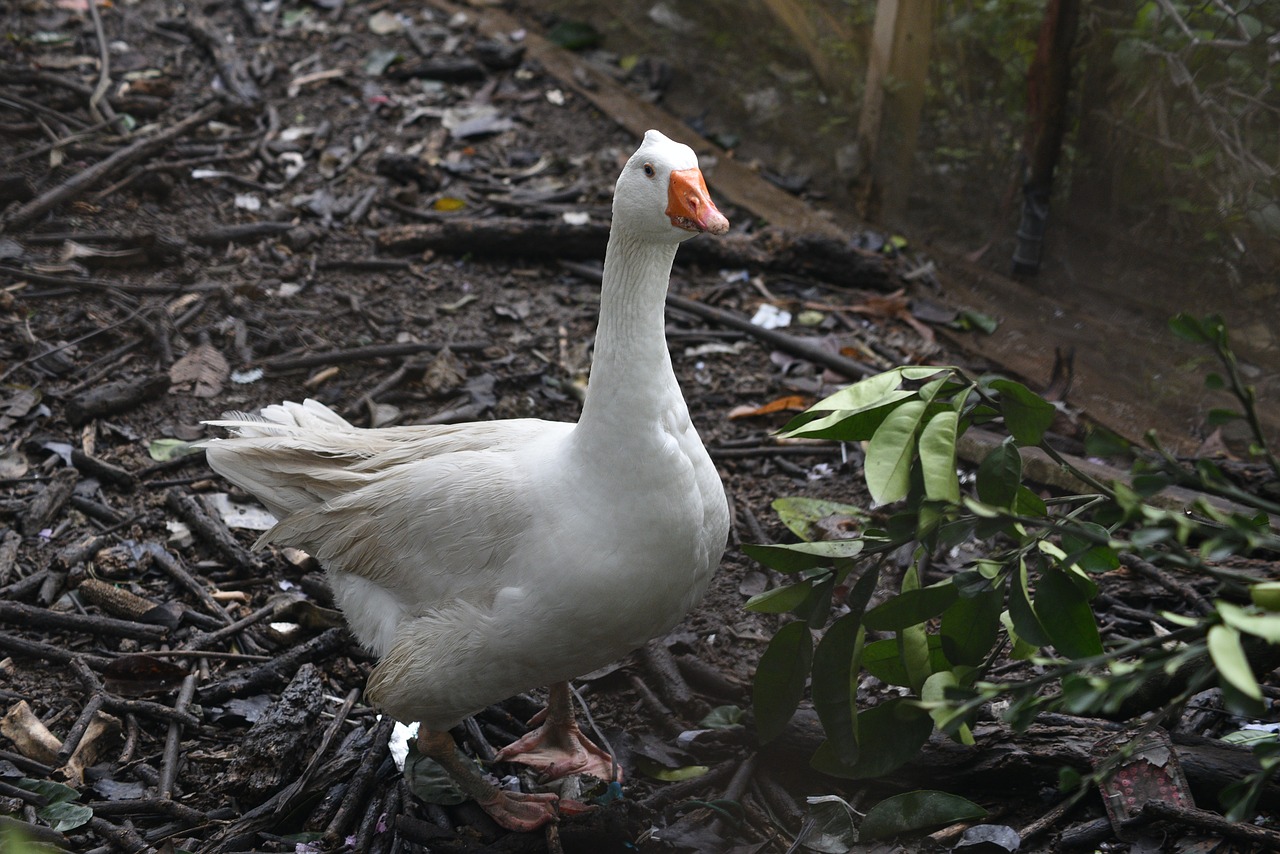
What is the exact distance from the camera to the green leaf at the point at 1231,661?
1.50 metres

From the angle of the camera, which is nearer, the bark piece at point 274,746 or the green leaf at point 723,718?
the bark piece at point 274,746

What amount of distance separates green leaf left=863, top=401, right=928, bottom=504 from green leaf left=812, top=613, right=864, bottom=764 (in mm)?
415

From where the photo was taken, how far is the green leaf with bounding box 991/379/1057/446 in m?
→ 2.36

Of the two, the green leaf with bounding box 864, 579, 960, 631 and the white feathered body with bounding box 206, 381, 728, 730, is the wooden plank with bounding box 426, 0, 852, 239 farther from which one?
the green leaf with bounding box 864, 579, 960, 631

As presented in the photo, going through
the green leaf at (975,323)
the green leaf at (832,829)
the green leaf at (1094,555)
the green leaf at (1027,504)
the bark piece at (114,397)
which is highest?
the green leaf at (1094,555)

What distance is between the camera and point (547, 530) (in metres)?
2.83

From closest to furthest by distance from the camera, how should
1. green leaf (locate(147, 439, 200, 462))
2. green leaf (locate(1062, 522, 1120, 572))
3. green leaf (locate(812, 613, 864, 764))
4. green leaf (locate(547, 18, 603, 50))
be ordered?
1. green leaf (locate(1062, 522, 1120, 572))
2. green leaf (locate(812, 613, 864, 764))
3. green leaf (locate(147, 439, 200, 462))
4. green leaf (locate(547, 18, 603, 50))

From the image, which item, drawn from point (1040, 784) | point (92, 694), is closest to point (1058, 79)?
point (1040, 784)

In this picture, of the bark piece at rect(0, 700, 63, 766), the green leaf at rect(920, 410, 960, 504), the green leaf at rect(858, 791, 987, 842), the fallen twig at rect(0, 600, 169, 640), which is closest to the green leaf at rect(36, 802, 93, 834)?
the bark piece at rect(0, 700, 63, 766)

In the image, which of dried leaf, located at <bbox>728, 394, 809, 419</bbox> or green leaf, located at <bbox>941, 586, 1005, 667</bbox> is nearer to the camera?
green leaf, located at <bbox>941, 586, 1005, 667</bbox>

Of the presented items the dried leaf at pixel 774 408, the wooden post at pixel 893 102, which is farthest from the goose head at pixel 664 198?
the wooden post at pixel 893 102

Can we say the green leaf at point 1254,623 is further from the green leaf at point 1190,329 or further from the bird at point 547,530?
the bird at point 547,530

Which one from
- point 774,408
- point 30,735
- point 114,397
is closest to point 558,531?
point 30,735

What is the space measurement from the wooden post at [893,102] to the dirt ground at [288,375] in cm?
87
